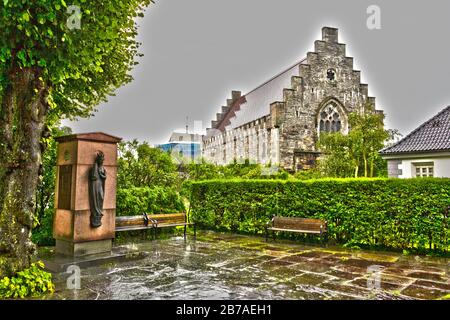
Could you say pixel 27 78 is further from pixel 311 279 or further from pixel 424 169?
pixel 424 169

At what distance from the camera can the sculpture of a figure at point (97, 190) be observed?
8867 millimetres

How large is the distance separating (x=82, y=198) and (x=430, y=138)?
16082 millimetres

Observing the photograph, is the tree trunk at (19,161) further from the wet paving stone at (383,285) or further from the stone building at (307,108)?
the stone building at (307,108)

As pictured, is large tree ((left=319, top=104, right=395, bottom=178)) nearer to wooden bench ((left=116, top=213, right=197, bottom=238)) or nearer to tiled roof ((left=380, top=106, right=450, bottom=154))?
tiled roof ((left=380, top=106, right=450, bottom=154))

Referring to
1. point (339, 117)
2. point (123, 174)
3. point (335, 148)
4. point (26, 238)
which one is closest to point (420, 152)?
point (335, 148)

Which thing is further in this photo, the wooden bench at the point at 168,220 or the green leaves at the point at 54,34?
the wooden bench at the point at 168,220

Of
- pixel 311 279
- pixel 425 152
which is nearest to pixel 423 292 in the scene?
pixel 311 279

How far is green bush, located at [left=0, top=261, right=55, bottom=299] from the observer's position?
5.50 m

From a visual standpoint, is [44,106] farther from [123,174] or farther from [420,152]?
[420,152]

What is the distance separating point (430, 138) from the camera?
1686 cm

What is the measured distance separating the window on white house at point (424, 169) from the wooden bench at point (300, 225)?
8.66m

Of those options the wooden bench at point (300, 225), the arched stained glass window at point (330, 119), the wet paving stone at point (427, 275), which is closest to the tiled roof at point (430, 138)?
the wooden bench at point (300, 225)

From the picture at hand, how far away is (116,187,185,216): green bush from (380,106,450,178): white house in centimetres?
1123

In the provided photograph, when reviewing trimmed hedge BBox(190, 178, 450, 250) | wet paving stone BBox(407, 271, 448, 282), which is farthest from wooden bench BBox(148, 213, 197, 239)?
wet paving stone BBox(407, 271, 448, 282)
